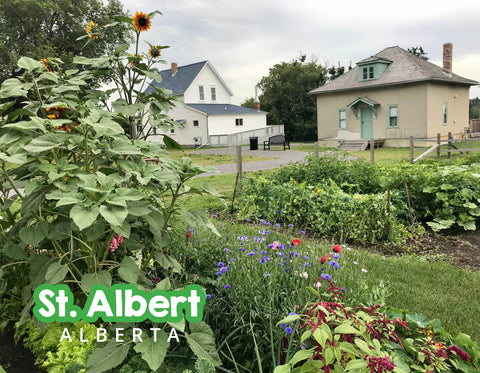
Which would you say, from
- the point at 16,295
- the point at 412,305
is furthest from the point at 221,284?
the point at 412,305

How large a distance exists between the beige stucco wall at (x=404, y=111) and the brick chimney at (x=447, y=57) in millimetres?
1238

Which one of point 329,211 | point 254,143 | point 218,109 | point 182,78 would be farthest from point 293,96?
point 329,211

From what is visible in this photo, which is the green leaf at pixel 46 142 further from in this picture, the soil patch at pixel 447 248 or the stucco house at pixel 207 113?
the stucco house at pixel 207 113

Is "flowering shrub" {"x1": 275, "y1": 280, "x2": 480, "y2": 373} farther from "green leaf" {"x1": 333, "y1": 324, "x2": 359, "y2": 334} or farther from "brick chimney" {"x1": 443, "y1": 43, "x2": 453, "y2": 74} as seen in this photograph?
"brick chimney" {"x1": 443, "y1": 43, "x2": 453, "y2": 74}

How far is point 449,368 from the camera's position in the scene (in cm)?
200

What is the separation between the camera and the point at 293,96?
121 ft

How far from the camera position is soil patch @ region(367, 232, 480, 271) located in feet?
13.5

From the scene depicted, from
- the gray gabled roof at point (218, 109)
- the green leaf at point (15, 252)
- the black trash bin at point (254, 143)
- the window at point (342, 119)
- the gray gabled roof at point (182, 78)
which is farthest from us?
the gray gabled roof at point (182, 78)

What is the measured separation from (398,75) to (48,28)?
20.2 m

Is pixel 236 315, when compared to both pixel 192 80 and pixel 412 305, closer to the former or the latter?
pixel 412 305

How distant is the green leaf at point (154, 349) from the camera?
5.02 feet

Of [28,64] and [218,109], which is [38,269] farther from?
[218,109]

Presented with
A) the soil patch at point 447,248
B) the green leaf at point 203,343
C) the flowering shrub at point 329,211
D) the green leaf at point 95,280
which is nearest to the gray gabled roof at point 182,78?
the flowering shrub at point 329,211

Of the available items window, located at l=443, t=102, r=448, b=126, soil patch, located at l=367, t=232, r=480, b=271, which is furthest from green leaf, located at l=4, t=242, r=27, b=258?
window, located at l=443, t=102, r=448, b=126
